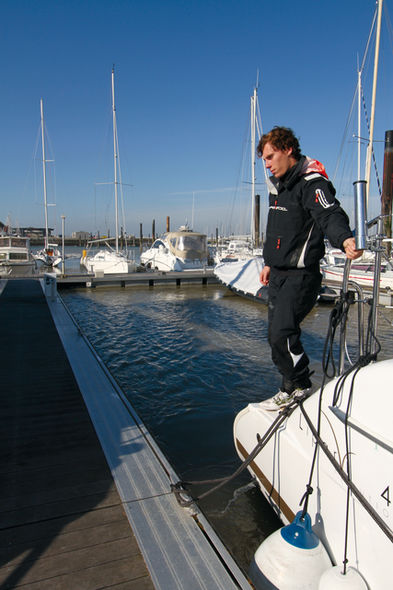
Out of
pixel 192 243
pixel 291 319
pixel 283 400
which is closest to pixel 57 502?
pixel 283 400

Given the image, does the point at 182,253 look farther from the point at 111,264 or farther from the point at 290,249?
the point at 290,249

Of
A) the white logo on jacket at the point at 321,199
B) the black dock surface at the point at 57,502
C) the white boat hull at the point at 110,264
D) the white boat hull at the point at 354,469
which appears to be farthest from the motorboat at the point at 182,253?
the white boat hull at the point at 354,469

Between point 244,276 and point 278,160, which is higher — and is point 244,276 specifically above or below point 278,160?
below

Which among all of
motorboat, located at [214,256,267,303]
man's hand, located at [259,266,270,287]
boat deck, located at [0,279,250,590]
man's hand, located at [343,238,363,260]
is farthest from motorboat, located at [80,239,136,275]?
man's hand, located at [343,238,363,260]

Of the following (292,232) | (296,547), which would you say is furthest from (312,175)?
(296,547)

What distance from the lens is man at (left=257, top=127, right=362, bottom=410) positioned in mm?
2764

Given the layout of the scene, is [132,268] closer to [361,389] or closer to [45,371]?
[45,371]

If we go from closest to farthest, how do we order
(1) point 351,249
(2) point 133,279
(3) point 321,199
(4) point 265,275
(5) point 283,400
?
(1) point 351,249 < (3) point 321,199 < (5) point 283,400 < (4) point 265,275 < (2) point 133,279

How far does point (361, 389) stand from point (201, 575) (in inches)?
53.3

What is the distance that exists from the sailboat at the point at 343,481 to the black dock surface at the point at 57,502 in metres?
0.82

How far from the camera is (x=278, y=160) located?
9.44 feet

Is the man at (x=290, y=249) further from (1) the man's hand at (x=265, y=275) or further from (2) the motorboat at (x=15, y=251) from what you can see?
(2) the motorboat at (x=15, y=251)

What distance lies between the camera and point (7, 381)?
5.39 m

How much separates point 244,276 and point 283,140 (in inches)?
608
